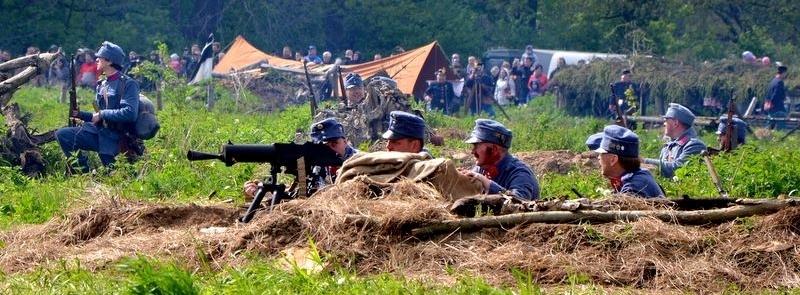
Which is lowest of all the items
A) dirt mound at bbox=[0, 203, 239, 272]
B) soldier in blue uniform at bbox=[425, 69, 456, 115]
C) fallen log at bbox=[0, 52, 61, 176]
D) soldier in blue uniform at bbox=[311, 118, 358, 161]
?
soldier in blue uniform at bbox=[425, 69, 456, 115]

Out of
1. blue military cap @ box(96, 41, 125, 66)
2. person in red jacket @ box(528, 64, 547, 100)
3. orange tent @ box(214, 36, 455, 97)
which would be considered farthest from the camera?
person in red jacket @ box(528, 64, 547, 100)

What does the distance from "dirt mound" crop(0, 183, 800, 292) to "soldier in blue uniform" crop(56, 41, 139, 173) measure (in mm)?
6528

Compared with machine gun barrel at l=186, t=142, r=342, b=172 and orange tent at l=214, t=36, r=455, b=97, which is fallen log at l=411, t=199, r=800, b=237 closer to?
machine gun barrel at l=186, t=142, r=342, b=172

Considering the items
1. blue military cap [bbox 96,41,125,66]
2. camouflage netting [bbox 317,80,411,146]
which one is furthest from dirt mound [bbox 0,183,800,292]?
camouflage netting [bbox 317,80,411,146]

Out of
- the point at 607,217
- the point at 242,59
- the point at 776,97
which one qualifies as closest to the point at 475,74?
the point at 242,59

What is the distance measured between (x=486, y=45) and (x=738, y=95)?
1867 centimetres

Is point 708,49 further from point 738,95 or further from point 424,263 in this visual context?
point 424,263

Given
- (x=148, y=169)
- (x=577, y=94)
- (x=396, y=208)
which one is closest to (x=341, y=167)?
(x=396, y=208)

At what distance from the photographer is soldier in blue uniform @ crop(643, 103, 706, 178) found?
14.1 meters

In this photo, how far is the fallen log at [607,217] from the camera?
318 inches

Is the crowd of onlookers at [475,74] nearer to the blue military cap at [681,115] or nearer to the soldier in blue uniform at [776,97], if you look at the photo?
the soldier in blue uniform at [776,97]

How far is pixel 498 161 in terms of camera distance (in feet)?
32.8

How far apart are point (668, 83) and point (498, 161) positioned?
70.4 ft

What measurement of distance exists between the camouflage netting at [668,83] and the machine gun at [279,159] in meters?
20.8
